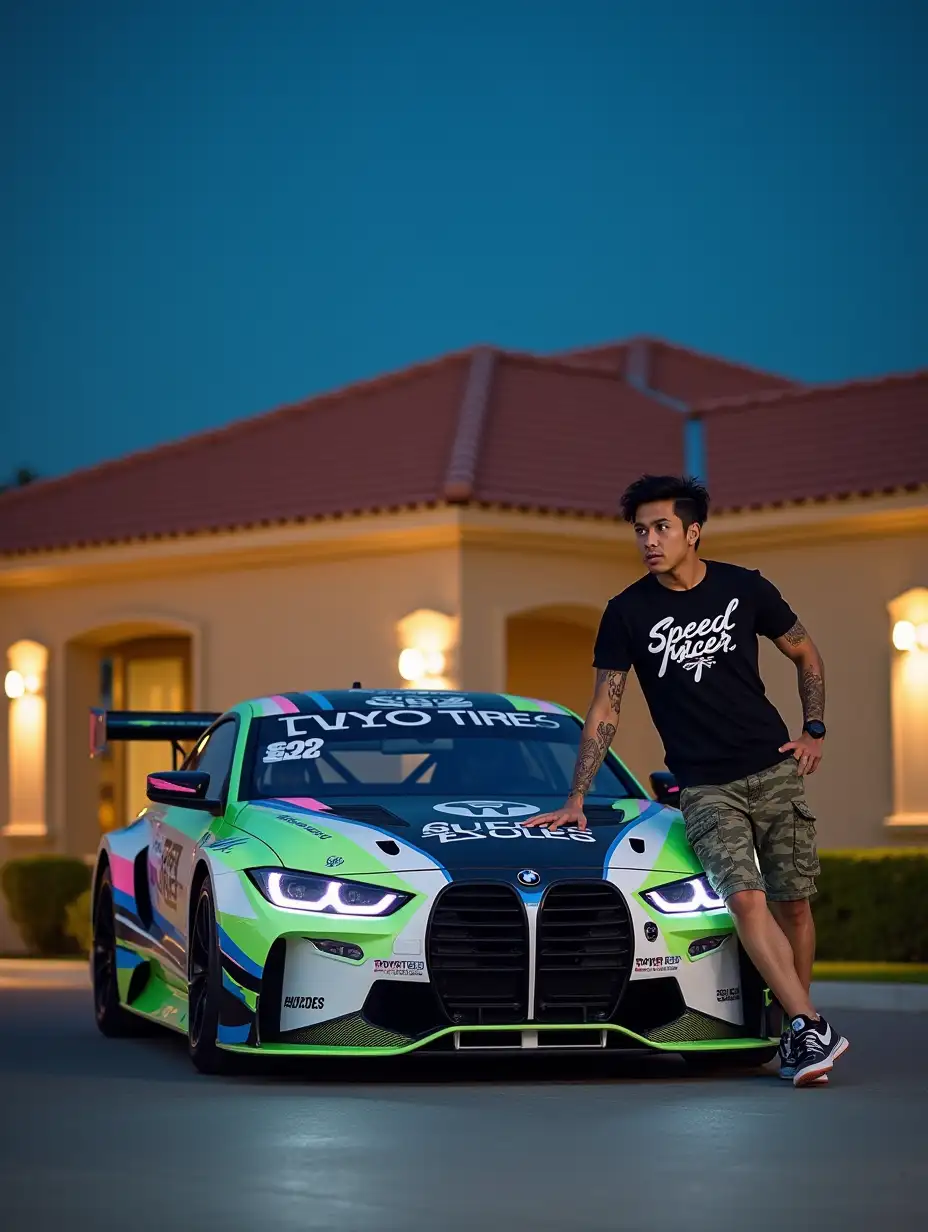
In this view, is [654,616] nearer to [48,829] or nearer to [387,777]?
[387,777]

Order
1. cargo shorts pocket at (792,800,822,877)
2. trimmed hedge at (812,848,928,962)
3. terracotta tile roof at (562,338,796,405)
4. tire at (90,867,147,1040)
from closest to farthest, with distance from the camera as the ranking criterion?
1. cargo shorts pocket at (792,800,822,877)
2. tire at (90,867,147,1040)
3. trimmed hedge at (812,848,928,962)
4. terracotta tile roof at (562,338,796,405)

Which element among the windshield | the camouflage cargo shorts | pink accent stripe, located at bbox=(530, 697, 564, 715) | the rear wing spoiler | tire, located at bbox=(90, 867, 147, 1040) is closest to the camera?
the camouflage cargo shorts

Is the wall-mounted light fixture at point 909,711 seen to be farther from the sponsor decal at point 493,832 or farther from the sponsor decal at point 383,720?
the sponsor decal at point 493,832

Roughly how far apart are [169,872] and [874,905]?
7.92 meters

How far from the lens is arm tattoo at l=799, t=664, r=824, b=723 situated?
31.4ft

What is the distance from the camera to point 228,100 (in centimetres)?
10288

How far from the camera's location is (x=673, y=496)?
9461mm

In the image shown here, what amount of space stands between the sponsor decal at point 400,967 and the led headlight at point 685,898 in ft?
2.89

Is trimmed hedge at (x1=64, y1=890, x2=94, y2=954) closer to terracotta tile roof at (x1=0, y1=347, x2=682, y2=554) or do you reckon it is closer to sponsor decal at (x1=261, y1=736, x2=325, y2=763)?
terracotta tile roof at (x1=0, y1=347, x2=682, y2=554)

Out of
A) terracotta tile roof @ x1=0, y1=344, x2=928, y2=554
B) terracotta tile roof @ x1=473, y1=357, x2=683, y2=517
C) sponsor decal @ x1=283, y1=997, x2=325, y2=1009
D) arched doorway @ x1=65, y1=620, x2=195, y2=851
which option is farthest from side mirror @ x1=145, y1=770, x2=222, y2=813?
arched doorway @ x1=65, y1=620, x2=195, y2=851

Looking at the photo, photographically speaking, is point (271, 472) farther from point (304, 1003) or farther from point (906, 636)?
point (304, 1003)

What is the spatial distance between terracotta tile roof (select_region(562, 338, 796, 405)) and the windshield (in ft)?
50.8

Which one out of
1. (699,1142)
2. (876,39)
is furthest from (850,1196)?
(876,39)

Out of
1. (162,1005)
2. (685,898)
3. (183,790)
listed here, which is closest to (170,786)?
(183,790)
